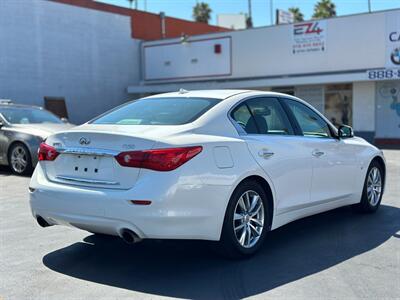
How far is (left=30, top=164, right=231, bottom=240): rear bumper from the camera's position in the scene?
4.27 meters

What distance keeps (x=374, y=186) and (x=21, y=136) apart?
23.6ft

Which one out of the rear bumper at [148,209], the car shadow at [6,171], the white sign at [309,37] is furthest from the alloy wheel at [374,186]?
the white sign at [309,37]

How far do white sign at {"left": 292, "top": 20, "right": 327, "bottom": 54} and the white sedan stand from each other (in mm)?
16906

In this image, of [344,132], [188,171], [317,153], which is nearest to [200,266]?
[188,171]

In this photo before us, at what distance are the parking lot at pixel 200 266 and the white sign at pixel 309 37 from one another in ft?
54.5

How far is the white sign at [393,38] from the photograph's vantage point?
65.7ft

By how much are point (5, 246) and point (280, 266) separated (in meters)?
2.83

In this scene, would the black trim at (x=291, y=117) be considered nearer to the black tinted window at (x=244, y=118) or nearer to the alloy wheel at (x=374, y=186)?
the black tinted window at (x=244, y=118)

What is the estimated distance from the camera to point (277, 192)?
17.1ft

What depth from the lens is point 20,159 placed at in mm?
10961

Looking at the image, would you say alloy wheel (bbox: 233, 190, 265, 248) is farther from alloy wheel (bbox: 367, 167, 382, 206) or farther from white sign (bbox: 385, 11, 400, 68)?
white sign (bbox: 385, 11, 400, 68)

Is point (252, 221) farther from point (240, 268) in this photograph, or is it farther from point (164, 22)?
point (164, 22)

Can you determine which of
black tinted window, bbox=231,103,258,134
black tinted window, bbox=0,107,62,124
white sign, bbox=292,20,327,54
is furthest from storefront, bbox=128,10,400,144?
black tinted window, bbox=231,103,258,134

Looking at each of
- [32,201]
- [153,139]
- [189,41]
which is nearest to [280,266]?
[153,139]
